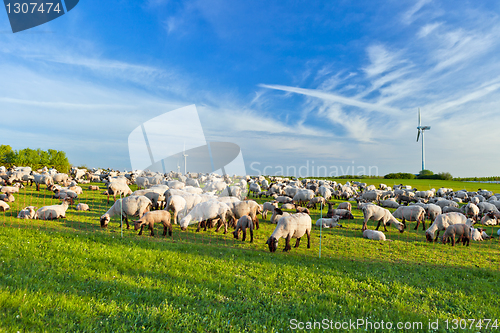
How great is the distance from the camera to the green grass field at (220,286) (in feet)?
18.4

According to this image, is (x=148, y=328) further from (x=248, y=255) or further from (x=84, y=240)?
(x=84, y=240)

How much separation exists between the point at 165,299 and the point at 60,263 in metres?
4.29

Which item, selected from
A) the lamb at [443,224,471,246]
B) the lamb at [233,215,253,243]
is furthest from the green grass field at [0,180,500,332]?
the lamb at [443,224,471,246]

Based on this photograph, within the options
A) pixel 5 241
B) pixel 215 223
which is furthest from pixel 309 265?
pixel 5 241

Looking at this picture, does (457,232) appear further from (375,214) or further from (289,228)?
(289,228)

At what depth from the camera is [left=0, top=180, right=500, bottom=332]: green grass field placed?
561 cm

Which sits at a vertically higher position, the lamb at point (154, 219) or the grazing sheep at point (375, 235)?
the lamb at point (154, 219)

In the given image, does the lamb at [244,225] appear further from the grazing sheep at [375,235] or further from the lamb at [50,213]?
the lamb at [50,213]

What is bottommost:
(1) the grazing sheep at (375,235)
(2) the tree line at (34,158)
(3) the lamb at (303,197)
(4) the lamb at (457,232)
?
(1) the grazing sheep at (375,235)

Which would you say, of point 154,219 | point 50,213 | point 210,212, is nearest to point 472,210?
point 210,212

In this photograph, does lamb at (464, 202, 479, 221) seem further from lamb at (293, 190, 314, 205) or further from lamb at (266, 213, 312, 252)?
lamb at (266, 213, 312, 252)

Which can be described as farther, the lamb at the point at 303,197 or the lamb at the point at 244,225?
the lamb at the point at 303,197

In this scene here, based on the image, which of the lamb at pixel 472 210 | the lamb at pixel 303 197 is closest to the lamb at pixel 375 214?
the lamb at pixel 472 210

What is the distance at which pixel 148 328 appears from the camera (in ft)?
17.5
